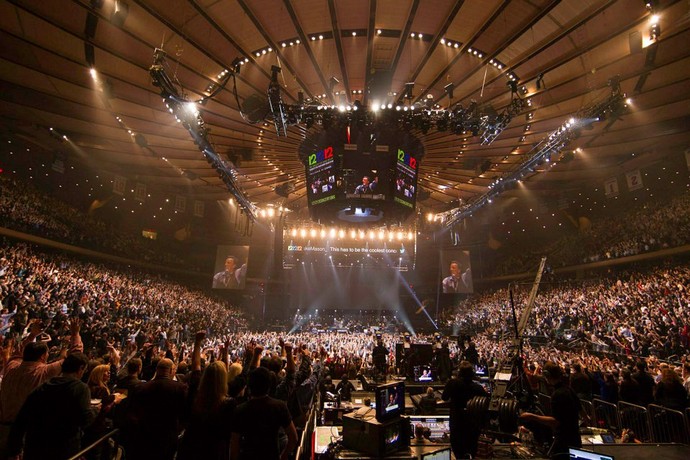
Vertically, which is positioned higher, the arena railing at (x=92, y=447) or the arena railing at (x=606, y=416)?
the arena railing at (x=92, y=447)

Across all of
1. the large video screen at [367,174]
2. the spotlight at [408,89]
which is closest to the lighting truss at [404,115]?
the spotlight at [408,89]

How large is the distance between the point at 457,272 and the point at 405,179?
13.8 m

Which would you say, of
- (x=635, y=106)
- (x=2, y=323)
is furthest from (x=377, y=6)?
(x=2, y=323)

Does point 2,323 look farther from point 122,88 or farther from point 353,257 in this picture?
point 353,257

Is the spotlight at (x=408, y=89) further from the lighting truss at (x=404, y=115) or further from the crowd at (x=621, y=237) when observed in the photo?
the crowd at (x=621, y=237)

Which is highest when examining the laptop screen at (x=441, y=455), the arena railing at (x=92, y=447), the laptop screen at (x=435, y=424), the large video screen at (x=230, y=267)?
the large video screen at (x=230, y=267)

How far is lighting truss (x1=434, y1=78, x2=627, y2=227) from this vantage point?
24.2 feet

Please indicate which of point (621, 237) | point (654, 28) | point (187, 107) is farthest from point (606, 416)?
point (621, 237)

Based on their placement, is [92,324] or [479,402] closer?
[479,402]

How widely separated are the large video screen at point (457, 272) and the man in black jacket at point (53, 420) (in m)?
19.8

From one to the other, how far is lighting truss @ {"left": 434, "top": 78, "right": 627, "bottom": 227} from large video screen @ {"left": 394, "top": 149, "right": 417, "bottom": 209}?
385 cm

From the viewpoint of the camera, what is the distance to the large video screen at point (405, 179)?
870cm

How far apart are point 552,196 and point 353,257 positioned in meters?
14.1

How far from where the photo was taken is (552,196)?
20906 millimetres
